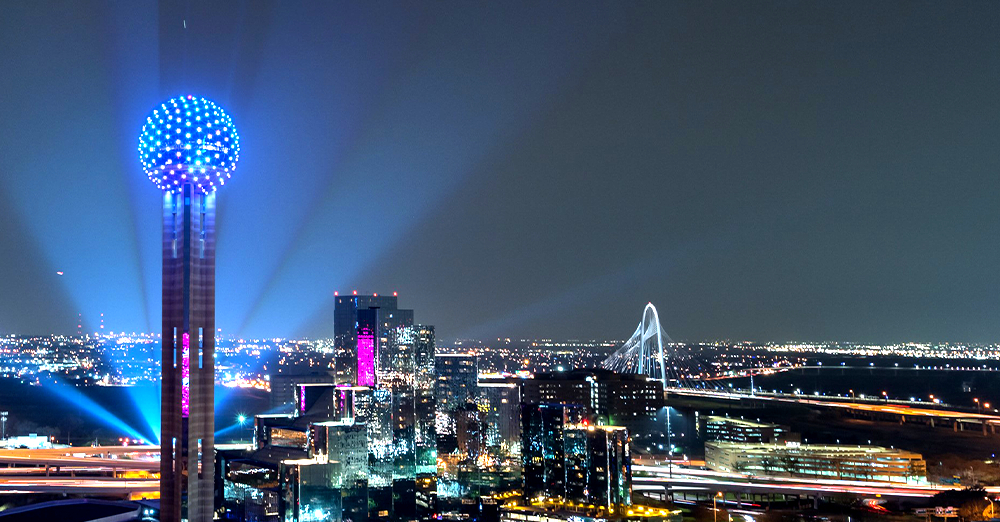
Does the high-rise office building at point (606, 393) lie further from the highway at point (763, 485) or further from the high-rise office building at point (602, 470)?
the high-rise office building at point (602, 470)

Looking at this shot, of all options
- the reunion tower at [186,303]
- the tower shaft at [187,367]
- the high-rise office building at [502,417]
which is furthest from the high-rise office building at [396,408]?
the reunion tower at [186,303]

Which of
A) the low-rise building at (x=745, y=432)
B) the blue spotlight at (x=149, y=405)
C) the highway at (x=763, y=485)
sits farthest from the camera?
the blue spotlight at (x=149, y=405)

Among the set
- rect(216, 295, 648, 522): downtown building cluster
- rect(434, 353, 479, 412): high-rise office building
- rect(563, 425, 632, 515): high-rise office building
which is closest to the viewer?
rect(563, 425, 632, 515): high-rise office building

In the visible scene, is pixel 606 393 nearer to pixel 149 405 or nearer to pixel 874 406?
pixel 874 406

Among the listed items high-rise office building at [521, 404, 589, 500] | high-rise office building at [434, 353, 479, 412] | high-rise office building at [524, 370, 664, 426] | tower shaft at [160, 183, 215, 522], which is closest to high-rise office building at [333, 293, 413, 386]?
high-rise office building at [434, 353, 479, 412]

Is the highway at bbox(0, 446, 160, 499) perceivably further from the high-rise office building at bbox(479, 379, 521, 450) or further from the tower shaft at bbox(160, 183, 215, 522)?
the high-rise office building at bbox(479, 379, 521, 450)

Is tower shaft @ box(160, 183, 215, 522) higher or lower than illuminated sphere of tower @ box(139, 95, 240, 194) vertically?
lower

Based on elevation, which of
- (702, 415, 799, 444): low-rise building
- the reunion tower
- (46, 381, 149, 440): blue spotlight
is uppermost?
the reunion tower

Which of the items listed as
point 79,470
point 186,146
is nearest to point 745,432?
point 79,470
